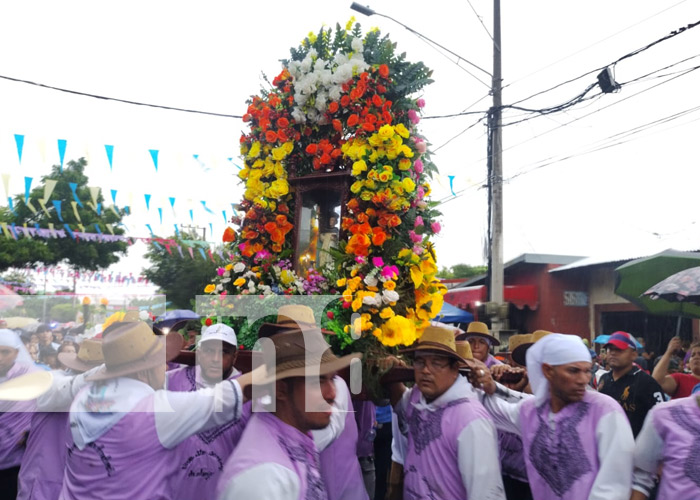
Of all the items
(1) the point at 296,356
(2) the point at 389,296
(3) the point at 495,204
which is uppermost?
(3) the point at 495,204

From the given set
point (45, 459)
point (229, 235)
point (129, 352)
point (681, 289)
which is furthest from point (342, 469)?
point (681, 289)

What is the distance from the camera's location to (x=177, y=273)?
3244 centimetres

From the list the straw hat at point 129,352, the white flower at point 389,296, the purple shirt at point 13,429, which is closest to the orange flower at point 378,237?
the white flower at point 389,296

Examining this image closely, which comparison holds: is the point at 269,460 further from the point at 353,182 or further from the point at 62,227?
the point at 62,227

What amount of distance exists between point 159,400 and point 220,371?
4.73 ft

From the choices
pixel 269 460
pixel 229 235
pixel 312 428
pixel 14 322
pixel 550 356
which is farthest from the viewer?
pixel 14 322

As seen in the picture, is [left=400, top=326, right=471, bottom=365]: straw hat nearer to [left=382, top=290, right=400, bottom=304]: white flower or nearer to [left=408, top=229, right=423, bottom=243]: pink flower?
[left=382, top=290, right=400, bottom=304]: white flower

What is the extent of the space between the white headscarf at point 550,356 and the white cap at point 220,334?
6.55 ft

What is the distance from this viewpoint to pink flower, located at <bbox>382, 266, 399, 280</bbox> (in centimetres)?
384

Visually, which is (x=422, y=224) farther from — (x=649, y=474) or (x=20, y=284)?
(x=20, y=284)

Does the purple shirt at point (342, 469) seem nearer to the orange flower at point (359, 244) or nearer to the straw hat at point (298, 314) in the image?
the straw hat at point (298, 314)

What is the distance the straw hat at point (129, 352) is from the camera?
104 inches

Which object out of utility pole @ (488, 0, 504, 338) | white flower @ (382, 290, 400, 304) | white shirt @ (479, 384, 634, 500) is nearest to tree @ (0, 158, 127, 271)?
utility pole @ (488, 0, 504, 338)

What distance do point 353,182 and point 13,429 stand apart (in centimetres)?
293
